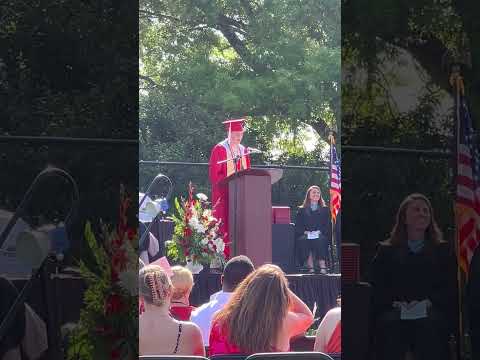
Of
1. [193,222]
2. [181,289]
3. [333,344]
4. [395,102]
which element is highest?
[395,102]

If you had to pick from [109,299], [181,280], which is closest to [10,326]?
[109,299]

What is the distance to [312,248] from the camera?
9.06 metres

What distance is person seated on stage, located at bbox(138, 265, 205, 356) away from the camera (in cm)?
444

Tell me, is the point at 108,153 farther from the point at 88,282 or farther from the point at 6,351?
the point at 6,351

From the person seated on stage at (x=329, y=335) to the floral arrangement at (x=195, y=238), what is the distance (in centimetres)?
314

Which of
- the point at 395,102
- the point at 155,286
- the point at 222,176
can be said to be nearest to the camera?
the point at 395,102

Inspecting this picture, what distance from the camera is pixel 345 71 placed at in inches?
166

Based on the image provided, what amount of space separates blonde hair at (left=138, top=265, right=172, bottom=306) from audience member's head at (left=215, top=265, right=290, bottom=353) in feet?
1.24

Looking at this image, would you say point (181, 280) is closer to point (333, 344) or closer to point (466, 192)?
point (333, 344)

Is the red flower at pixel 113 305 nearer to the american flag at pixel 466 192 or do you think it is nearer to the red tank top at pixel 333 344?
the red tank top at pixel 333 344

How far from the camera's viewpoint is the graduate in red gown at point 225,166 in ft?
27.9

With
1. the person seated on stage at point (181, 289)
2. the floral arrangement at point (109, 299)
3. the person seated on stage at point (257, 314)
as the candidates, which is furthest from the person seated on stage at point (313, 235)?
the floral arrangement at point (109, 299)

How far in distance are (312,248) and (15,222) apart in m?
5.39

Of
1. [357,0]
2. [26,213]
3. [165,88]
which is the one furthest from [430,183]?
[165,88]
